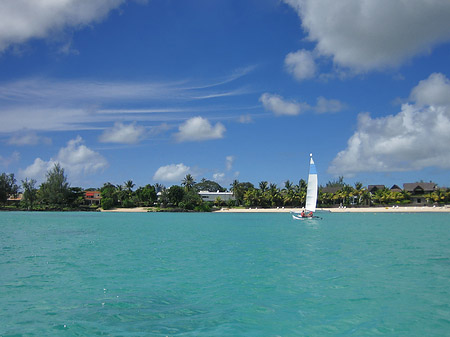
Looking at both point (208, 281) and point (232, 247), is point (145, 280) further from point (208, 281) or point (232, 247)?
point (232, 247)

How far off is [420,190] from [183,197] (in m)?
81.7

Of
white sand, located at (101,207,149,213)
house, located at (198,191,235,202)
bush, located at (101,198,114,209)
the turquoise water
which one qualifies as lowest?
white sand, located at (101,207,149,213)

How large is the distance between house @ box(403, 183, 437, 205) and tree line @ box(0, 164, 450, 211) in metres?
4.08

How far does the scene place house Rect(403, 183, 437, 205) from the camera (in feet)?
436

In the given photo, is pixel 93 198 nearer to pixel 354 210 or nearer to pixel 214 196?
pixel 214 196

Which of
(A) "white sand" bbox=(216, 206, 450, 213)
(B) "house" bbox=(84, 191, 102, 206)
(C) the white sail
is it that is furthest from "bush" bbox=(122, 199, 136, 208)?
(C) the white sail

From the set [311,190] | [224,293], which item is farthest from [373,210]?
[224,293]

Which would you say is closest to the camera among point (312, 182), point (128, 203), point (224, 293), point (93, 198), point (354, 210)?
point (224, 293)

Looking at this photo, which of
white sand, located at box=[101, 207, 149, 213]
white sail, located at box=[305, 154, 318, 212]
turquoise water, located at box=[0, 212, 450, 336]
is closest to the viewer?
turquoise water, located at box=[0, 212, 450, 336]

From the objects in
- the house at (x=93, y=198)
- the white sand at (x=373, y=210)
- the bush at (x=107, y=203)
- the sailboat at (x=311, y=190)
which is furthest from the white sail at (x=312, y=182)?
the house at (x=93, y=198)

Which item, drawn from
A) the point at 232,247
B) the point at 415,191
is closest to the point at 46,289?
the point at 232,247

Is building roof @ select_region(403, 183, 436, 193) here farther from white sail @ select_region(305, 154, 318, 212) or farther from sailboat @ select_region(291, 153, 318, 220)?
white sail @ select_region(305, 154, 318, 212)

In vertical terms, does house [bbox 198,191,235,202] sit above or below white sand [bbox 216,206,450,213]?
above

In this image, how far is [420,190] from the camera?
135 m
